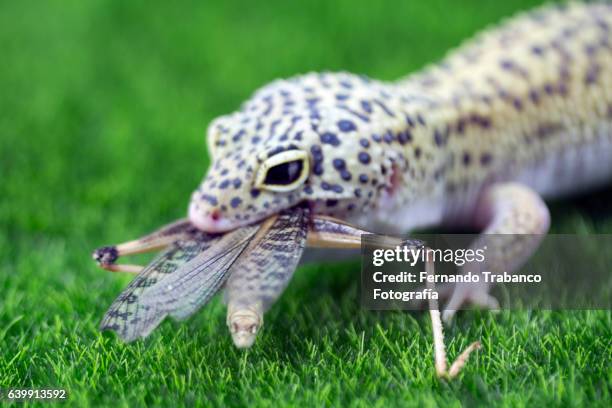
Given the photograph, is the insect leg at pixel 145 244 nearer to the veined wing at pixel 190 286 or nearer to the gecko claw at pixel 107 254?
the gecko claw at pixel 107 254

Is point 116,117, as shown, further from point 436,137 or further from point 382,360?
point 382,360

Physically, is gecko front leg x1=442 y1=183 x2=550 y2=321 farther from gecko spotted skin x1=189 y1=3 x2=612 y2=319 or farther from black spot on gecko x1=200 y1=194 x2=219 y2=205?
black spot on gecko x1=200 y1=194 x2=219 y2=205

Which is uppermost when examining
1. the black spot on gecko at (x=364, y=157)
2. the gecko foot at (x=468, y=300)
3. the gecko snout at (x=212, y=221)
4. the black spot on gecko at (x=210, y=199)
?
the black spot on gecko at (x=364, y=157)

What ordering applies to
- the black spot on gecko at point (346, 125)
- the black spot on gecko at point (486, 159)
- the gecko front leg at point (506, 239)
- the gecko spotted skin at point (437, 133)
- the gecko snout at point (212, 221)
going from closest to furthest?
1. the gecko snout at point (212, 221)
2. the gecko spotted skin at point (437, 133)
3. the black spot on gecko at point (346, 125)
4. the gecko front leg at point (506, 239)
5. the black spot on gecko at point (486, 159)

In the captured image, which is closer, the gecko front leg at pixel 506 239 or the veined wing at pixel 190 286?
the veined wing at pixel 190 286

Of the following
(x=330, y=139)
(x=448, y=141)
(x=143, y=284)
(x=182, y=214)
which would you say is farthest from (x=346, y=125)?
(x=182, y=214)

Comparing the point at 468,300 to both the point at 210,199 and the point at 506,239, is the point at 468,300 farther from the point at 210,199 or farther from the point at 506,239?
the point at 210,199

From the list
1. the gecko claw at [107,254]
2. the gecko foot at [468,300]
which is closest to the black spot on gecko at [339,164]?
the gecko foot at [468,300]
